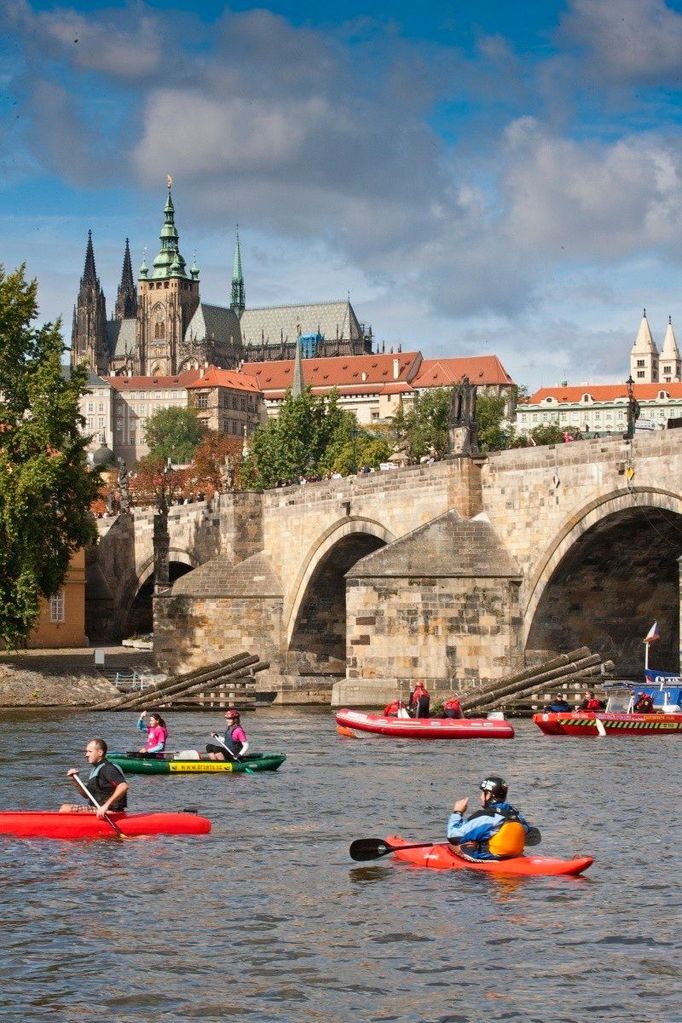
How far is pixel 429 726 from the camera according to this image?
40.8 metres

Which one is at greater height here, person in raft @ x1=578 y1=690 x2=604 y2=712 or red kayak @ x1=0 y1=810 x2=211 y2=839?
person in raft @ x1=578 y1=690 x2=604 y2=712

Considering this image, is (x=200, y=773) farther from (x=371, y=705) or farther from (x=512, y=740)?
(x=371, y=705)

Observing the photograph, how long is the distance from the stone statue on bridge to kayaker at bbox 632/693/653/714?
10118 mm

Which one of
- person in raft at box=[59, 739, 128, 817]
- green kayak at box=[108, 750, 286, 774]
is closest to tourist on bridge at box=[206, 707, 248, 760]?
green kayak at box=[108, 750, 286, 774]

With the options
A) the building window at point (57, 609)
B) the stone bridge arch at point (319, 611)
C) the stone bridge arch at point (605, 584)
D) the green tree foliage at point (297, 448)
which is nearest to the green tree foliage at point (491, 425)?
the green tree foliage at point (297, 448)

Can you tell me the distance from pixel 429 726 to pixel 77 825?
1620 centimetres

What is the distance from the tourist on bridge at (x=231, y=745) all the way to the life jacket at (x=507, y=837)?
11921 millimetres

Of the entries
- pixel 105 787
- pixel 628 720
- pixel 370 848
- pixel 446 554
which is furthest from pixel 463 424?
pixel 370 848

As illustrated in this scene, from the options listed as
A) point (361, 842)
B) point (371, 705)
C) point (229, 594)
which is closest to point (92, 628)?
point (229, 594)

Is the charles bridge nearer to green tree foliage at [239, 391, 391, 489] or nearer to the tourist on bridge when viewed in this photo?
the tourist on bridge

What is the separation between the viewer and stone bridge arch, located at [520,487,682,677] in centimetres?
4472

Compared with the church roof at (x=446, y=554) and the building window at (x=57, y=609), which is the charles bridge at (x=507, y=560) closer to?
the church roof at (x=446, y=554)

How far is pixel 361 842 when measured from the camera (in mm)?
23203

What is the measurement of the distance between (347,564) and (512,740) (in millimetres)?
20995
